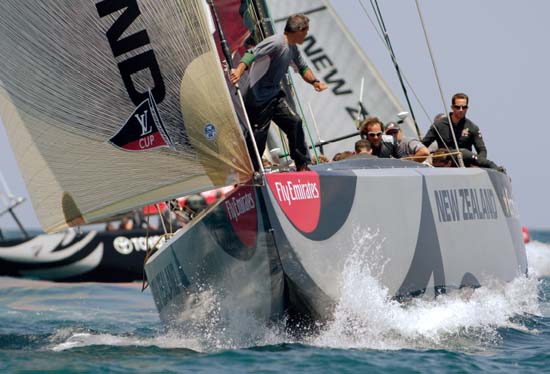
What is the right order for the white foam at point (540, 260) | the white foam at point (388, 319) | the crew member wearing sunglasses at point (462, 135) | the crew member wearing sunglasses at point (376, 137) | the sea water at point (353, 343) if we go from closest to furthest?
the sea water at point (353, 343), the white foam at point (388, 319), the crew member wearing sunglasses at point (376, 137), the crew member wearing sunglasses at point (462, 135), the white foam at point (540, 260)

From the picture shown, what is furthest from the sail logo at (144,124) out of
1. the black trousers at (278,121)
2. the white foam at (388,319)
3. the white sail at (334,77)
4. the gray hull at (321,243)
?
the white sail at (334,77)

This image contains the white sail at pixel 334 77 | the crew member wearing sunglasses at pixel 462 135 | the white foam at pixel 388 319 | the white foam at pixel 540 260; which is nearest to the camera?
the white foam at pixel 388 319

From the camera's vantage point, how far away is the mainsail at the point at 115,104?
18.0 feet

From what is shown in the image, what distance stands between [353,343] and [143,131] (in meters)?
1.62

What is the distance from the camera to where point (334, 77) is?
42.3ft

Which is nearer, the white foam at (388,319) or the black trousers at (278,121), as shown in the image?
the white foam at (388,319)

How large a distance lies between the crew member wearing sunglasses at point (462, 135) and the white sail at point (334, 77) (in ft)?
12.2

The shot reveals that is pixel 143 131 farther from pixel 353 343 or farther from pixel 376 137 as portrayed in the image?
pixel 376 137

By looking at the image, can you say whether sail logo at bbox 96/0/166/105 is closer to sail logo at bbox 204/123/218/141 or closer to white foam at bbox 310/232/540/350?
sail logo at bbox 204/123/218/141

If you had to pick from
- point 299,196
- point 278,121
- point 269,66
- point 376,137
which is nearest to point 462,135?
point 376,137

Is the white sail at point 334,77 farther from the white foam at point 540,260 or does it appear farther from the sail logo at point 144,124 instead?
the sail logo at point 144,124

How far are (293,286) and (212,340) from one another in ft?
2.66

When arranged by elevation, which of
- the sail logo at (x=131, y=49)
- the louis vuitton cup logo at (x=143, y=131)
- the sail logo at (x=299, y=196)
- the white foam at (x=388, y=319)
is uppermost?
the sail logo at (x=131, y=49)

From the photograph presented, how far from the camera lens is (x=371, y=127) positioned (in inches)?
300
